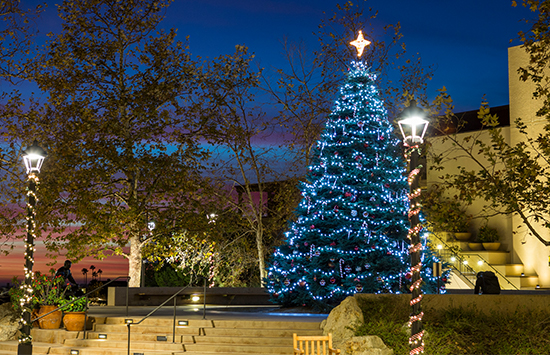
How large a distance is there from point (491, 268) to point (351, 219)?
1059cm

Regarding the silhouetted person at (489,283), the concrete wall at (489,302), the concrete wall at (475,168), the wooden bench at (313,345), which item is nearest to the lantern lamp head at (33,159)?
the wooden bench at (313,345)

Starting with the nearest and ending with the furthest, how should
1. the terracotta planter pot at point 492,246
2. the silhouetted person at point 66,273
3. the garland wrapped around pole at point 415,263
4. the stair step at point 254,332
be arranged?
the garland wrapped around pole at point 415,263 → the stair step at point 254,332 → the silhouetted person at point 66,273 → the terracotta planter pot at point 492,246

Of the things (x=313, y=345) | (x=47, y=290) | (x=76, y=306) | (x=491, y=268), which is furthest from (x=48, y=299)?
(x=491, y=268)

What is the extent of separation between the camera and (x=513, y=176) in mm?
10922

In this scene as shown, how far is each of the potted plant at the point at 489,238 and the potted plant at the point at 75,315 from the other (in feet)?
58.0

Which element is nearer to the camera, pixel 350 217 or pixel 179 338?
pixel 179 338

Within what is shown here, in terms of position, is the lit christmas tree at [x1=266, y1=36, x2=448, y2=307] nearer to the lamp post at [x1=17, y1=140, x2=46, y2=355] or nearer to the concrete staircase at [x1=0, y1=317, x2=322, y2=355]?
the concrete staircase at [x1=0, y1=317, x2=322, y2=355]

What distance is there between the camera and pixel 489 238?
26125 millimetres

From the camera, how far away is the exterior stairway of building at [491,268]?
24156 millimetres

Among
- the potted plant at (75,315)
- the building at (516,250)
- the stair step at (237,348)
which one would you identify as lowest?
the stair step at (237,348)

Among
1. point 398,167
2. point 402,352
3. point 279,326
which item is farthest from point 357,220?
point 402,352

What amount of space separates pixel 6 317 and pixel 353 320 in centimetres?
1001

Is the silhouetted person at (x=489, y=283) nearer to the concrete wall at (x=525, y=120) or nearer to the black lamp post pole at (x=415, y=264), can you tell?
the black lamp post pole at (x=415, y=264)

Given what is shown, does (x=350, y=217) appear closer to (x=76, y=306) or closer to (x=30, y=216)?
(x=76, y=306)
